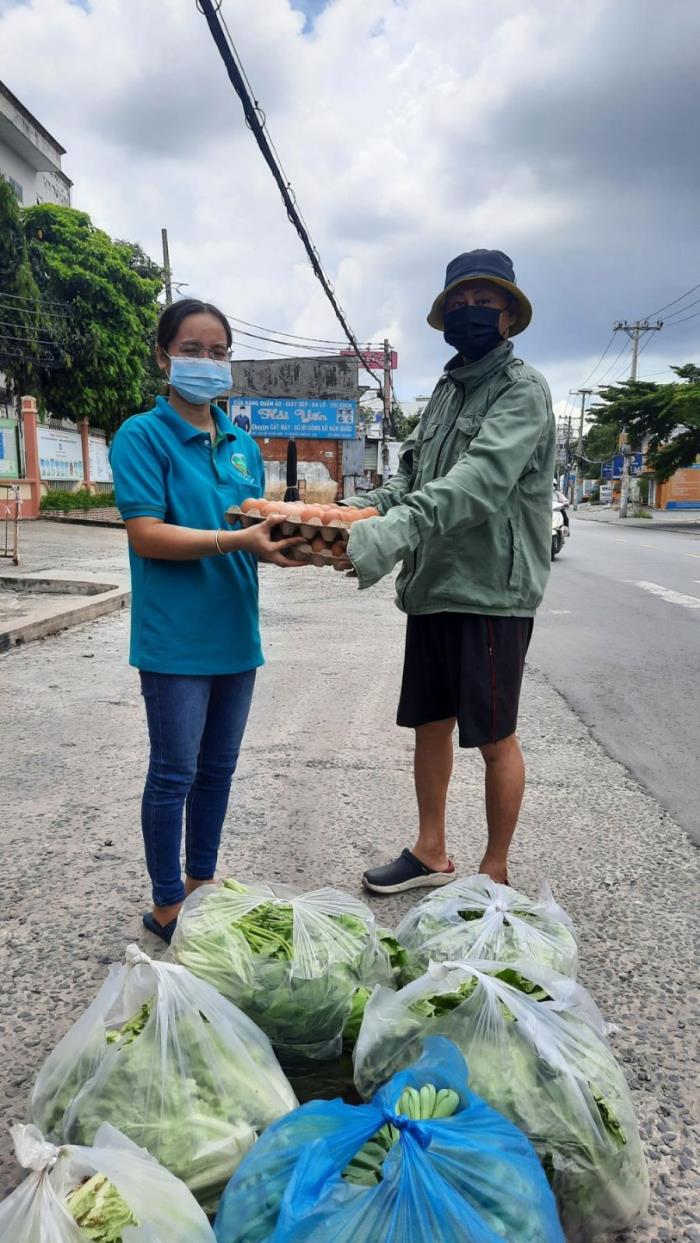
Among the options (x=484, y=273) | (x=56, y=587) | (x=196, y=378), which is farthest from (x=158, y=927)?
(x=56, y=587)

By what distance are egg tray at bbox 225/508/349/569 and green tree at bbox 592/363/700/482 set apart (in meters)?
30.4

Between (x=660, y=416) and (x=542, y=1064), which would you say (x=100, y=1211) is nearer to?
(x=542, y=1064)

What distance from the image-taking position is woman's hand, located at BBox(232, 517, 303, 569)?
2131 millimetres

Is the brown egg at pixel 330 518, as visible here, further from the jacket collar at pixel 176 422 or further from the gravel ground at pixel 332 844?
the gravel ground at pixel 332 844

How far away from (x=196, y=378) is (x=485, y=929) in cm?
158

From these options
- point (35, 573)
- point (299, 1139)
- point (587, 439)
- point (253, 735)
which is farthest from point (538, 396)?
point (587, 439)

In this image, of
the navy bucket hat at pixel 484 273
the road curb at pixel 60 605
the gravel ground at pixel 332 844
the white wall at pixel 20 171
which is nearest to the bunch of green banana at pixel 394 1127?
the gravel ground at pixel 332 844

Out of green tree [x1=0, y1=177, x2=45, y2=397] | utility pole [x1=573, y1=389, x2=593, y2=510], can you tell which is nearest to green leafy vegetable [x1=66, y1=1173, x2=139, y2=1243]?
green tree [x1=0, y1=177, x2=45, y2=397]

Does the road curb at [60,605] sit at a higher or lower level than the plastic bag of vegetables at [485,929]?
lower

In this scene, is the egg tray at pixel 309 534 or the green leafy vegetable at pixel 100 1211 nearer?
the green leafy vegetable at pixel 100 1211

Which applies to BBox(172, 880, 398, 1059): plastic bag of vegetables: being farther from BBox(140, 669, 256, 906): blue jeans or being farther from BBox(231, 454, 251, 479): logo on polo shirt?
BBox(231, 454, 251, 479): logo on polo shirt

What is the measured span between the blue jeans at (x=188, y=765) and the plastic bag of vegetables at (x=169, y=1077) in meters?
0.79

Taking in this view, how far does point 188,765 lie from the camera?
2.32 metres

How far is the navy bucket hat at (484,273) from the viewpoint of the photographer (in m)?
2.52
